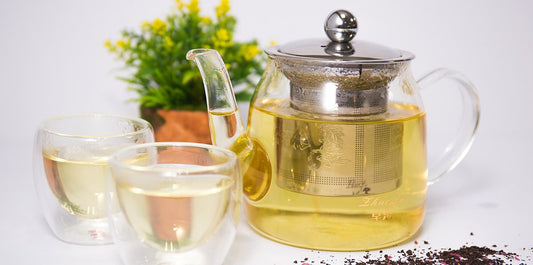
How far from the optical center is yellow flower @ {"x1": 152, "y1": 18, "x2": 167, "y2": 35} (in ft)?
5.60

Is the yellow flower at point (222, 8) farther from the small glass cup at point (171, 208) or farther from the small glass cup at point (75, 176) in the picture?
the small glass cup at point (171, 208)

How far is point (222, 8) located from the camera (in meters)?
1.76

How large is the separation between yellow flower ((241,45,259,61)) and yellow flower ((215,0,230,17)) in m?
0.11

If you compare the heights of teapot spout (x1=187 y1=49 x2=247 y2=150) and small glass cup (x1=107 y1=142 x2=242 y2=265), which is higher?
teapot spout (x1=187 y1=49 x2=247 y2=150)

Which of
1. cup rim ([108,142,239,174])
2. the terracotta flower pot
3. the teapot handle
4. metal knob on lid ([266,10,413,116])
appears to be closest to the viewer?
cup rim ([108,142,239,174])

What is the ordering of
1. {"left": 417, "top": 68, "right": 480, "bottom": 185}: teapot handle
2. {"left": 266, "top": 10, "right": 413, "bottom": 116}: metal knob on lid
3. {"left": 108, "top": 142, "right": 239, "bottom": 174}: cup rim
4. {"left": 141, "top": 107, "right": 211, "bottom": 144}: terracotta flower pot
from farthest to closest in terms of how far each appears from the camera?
1. {"left": 141, "top": 107, "right": 211, "bottom": 144}: terracotta flower pot
2. {"left": 417, "top": 68, "right": 480, "bottom": 185}: teapot handle
3. {"left": 266, "top": 10, "right": 413, "bottom": 116}: metal knob on lid
4. {"left": 108, "top": 142, "right": 239, "bottom": 174}: cup rim

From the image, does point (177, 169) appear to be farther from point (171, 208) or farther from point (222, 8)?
point (222, 8)

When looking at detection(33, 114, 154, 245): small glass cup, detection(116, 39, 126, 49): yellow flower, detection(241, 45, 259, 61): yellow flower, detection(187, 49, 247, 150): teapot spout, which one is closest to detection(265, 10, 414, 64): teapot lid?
detection(187, 49, 247, 150): teapot spout

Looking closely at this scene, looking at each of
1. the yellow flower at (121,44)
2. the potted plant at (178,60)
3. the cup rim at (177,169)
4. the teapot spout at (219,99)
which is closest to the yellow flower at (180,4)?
the potted plant at (178,60)

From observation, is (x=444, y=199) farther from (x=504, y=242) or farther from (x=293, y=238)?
Result: (x=293, y=238)

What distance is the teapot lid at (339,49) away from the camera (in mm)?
1202

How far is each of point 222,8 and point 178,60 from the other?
0.59ft

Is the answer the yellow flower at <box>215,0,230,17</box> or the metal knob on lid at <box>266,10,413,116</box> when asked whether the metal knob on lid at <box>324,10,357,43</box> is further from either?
the yellow flower at <box>215,0,230,17</box>

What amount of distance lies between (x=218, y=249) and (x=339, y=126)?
31 cm
